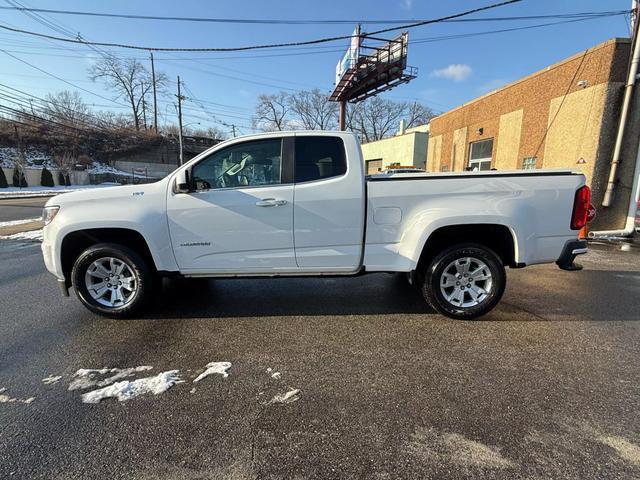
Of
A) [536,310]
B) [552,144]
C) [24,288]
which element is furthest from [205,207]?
[552,144]

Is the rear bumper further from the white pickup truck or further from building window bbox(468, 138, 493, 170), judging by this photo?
building window bbox(468, 138, 493, 170)

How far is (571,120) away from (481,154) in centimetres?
479

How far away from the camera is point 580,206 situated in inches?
145

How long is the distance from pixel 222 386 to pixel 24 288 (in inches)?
171

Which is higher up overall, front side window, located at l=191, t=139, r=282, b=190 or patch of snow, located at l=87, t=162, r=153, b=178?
patch of snow, located at l=87, t=162, r=153, b=178

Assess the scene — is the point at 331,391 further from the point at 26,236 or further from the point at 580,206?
the point at 26,236

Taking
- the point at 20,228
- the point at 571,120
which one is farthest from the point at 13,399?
the point at 571,120

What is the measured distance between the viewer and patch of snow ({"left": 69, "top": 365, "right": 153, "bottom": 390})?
2736 millimetres

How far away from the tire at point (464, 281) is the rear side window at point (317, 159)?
1.52m

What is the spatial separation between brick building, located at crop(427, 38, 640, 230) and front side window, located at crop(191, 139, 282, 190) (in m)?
9.54

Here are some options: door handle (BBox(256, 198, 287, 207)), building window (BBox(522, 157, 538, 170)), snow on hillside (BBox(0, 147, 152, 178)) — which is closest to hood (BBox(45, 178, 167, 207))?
door handle (BBox(256, 198, 287, 207))

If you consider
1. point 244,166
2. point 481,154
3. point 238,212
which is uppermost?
point 481,154

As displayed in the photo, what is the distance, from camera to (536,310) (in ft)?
14.0

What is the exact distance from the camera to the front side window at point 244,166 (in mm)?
3807
